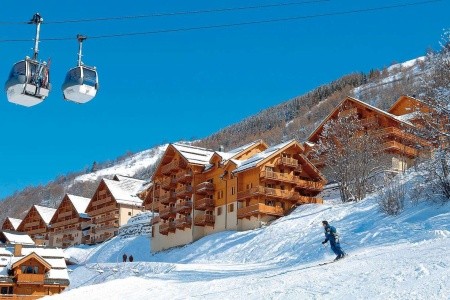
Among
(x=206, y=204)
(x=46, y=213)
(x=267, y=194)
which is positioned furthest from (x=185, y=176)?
(x=46, y=213)

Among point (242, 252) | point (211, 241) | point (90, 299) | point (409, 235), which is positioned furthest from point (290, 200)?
point (90, 299)

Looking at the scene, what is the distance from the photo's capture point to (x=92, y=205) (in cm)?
9956

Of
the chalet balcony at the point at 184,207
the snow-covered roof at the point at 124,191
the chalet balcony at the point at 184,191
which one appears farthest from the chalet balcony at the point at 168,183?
the snow-covered roof at the point at 124,191

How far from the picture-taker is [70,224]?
102250 mm

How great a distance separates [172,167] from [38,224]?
169ft

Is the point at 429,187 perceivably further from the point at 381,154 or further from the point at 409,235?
the point at 381,154

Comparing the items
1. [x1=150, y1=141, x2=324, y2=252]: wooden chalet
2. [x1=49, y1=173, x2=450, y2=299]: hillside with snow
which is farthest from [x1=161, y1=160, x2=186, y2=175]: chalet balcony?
[x1=49, y1=173, x2=450, y2=299]: hillside with snow

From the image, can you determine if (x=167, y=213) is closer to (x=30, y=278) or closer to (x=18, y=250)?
(x=18, y=250)

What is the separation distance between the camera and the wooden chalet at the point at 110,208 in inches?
3681

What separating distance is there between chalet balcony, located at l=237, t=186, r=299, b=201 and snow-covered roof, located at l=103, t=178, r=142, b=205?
40.3m

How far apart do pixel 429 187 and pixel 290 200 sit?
22786 millimetres

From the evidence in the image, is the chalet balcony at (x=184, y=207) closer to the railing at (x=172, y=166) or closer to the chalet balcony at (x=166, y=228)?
the chalet balcony at (x=166, y=228)

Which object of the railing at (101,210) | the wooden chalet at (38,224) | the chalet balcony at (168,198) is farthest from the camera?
the wooden chalet at (38,224)

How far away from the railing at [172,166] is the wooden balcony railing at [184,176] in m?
1.19
